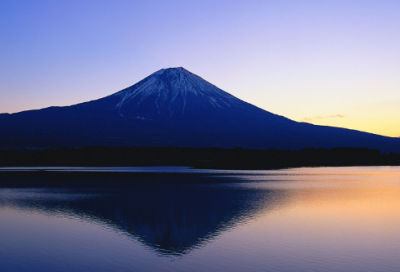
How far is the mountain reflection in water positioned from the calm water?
6 cm

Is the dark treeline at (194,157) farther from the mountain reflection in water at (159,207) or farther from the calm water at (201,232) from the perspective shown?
the calm water at (201,232)

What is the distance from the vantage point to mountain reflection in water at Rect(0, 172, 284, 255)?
20969 millimetres

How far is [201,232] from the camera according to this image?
70.5 feet

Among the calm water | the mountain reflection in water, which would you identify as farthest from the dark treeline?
the calm water

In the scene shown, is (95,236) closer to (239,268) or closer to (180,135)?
(239,268)

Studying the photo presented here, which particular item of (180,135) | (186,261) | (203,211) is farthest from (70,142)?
(186,261)

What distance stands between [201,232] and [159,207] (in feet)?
30.8

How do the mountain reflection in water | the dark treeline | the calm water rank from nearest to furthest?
the calm water < the mountain reflection in water < the dark treeline

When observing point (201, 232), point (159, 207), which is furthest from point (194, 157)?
point (201, 232)

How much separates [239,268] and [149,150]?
121m

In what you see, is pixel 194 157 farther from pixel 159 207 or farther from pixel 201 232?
pixel 201 232

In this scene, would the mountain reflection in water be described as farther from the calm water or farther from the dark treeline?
the dark treeline

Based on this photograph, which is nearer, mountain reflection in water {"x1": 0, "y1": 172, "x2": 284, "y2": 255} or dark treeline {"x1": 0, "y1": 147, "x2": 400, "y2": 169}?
mountain reflection in water {"x1": 0, "y1": 172, "x2": 284, "y2": 255}

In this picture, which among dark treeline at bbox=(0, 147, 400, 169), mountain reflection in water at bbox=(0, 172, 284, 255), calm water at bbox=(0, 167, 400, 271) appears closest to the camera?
calm water at bbox=(0, 167, 400, 271)
